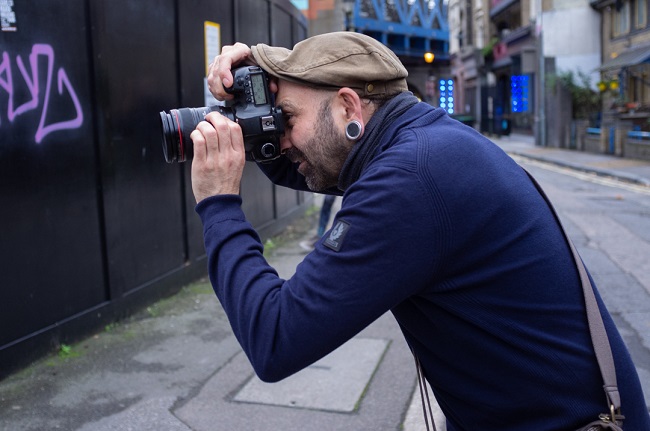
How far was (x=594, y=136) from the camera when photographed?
80.4ft

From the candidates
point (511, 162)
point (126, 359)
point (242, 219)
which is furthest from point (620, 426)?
point (126, 359)

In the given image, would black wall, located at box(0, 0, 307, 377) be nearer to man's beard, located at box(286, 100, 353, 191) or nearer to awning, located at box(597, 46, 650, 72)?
man's beard, located at box(286, 100, 353, 191)

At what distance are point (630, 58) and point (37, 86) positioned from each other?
78.2 ft

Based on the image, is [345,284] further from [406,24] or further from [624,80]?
[406,24]

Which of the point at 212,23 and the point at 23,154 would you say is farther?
the point at 212,23

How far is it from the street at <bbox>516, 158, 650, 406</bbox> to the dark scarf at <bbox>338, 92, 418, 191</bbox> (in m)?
3.04

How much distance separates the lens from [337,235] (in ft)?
4.94

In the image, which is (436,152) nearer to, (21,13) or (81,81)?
(21,13)

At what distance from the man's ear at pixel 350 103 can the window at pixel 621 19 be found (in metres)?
28.6

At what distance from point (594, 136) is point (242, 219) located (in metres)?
24.9

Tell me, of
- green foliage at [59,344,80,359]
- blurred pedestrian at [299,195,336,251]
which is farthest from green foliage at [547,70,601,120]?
green foliage at [59,344,80,359]

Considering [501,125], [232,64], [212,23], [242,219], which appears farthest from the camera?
[501,125]

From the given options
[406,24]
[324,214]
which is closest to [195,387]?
[324,214]

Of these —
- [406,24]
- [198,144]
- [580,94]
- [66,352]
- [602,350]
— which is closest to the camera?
[602,350]
